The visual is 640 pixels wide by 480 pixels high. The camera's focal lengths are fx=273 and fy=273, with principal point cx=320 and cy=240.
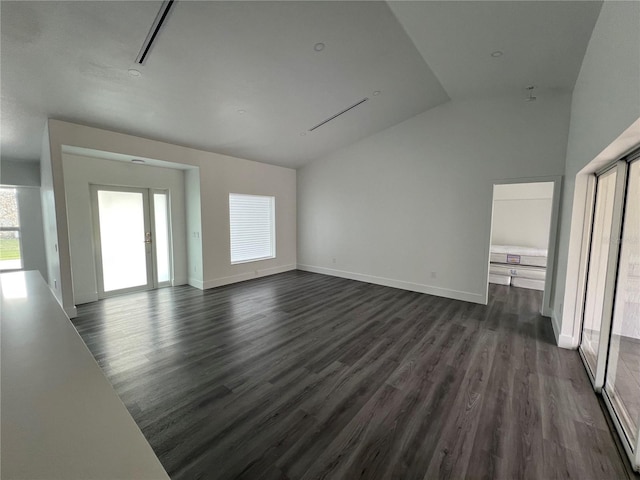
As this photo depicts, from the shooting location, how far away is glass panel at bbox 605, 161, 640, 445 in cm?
204

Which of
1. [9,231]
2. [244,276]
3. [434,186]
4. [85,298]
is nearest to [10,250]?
[9,231]

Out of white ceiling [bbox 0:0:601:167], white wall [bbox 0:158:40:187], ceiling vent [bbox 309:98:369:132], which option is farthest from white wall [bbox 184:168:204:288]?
white wall [bbox 0:158:40:187]

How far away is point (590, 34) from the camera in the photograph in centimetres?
266

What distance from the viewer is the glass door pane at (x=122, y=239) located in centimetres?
479

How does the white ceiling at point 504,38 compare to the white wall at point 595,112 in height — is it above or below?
above

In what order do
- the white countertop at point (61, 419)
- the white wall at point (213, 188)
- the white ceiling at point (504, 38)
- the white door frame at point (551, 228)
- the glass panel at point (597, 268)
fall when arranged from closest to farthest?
the white countertop at point (61, 419) → the white ceiling at point (504, 38) → the glass panel at point (597, 268) → the white wall at point (213, 188) → the white door frame at point (551, 228)

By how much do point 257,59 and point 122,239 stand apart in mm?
4065

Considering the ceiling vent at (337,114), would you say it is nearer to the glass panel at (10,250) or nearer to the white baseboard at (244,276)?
the white baseboard at (244,276)

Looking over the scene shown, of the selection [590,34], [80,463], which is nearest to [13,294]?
[80,463]

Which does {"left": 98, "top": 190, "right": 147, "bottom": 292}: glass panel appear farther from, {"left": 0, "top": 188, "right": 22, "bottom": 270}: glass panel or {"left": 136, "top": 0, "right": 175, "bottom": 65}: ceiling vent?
{"left": 136, "top": 0, "right": 175, "bottom": 65}: ceiling vent

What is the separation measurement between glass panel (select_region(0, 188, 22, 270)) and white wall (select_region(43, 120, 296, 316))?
288cm

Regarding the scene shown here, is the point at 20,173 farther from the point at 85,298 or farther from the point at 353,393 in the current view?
the point at 353,393

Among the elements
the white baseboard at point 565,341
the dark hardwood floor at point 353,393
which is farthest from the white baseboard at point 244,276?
the white baseboard at point 565,341

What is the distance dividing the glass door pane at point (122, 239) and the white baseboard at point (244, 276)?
1092mm
